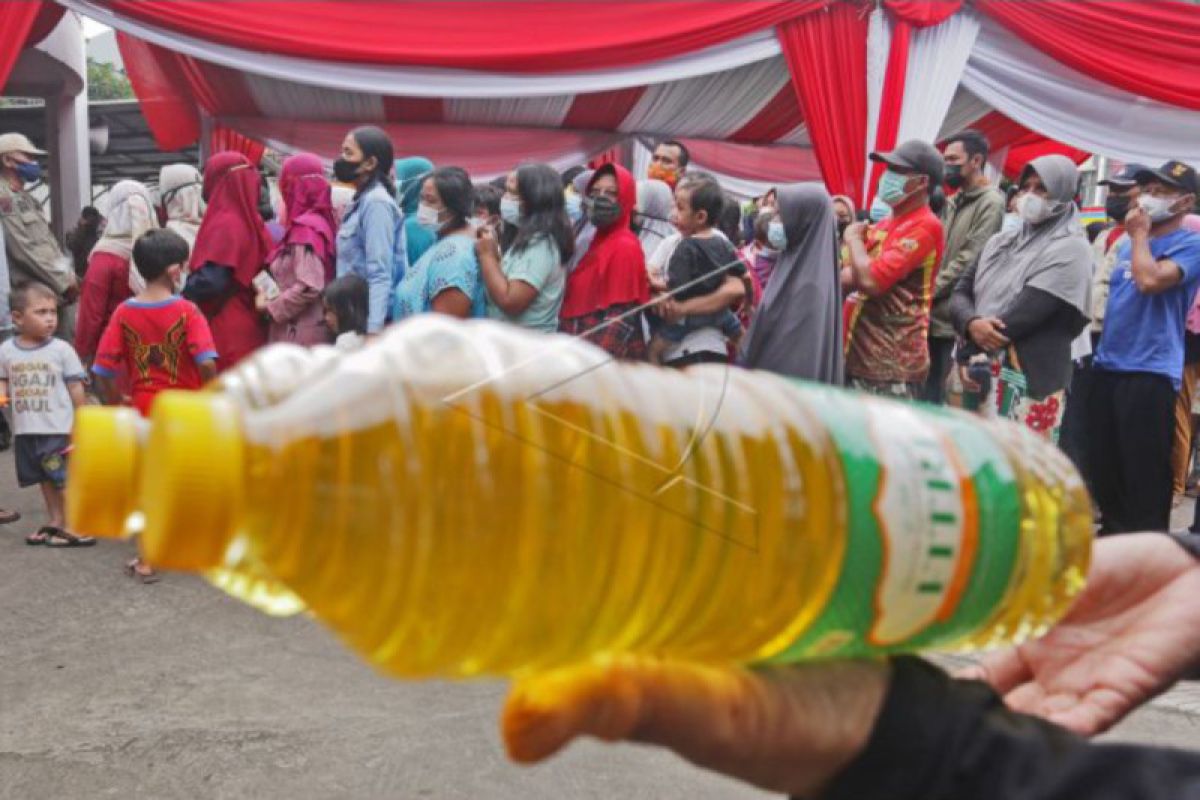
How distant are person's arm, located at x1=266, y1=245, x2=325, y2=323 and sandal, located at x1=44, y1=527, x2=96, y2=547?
121cm

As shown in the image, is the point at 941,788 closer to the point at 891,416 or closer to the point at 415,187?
the point at 891,416

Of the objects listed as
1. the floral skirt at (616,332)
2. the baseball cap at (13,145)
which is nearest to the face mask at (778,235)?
the floral skirt at (616,332)

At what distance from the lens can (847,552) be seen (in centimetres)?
84

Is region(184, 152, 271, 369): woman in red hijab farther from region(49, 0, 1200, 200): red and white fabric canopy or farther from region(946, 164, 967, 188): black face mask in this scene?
region(49, 0, 1200, 200): red and white fabric canopy

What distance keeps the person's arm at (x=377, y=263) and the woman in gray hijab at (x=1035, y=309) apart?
7.80 ft

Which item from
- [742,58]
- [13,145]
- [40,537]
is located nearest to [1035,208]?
[40,537]

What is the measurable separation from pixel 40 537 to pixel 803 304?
327cm

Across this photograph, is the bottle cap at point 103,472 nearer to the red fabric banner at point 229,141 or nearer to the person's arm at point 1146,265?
the person's arm at point 1146,265

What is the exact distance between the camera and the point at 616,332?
4.50 meters

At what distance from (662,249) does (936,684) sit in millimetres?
4513

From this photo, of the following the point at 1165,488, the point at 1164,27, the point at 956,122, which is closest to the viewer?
the point at 1165,488

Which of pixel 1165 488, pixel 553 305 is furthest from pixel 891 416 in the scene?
pixel 1165 488

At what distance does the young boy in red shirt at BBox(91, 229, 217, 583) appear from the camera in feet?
14.1

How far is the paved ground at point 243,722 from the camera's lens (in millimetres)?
2730
